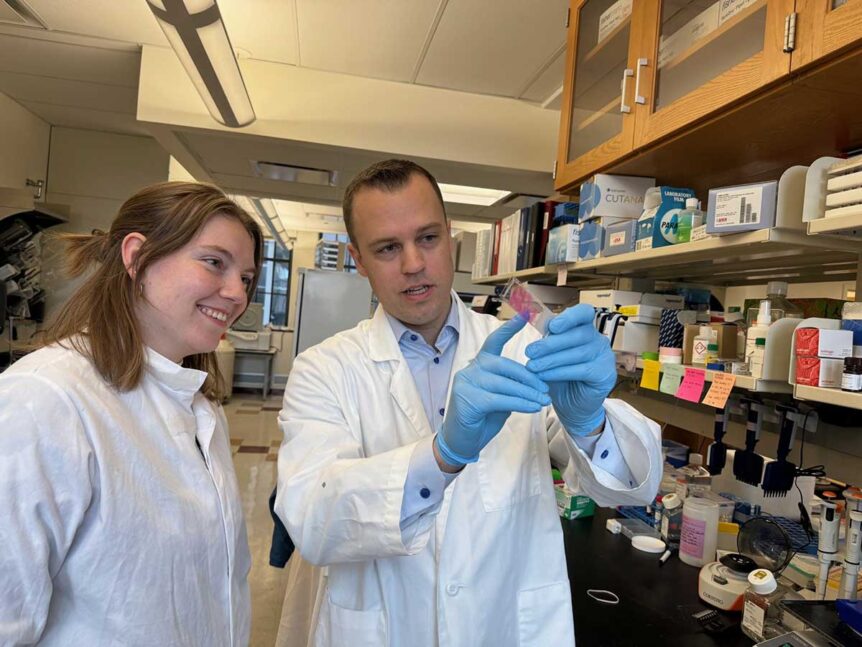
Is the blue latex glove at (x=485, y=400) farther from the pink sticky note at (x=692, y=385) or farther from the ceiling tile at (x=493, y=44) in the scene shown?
the ceiling tile at (x=493, y=44)

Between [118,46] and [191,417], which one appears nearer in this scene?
[191,417]

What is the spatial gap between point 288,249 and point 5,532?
11.5 metres

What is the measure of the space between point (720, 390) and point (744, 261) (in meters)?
0.42

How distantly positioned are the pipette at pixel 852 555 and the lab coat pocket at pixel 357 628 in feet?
3.24

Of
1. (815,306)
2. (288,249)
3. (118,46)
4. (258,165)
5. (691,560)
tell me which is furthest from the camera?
(288,249)

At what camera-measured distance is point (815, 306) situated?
4.71 ft

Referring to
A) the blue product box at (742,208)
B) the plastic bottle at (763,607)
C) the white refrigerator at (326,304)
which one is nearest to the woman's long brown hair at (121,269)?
the blue product box at (742,208)

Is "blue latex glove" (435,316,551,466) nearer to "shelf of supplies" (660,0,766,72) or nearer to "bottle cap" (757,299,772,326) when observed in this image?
"bottle cap" (757,299,772,326)

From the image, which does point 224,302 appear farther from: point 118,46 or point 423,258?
point 118,46

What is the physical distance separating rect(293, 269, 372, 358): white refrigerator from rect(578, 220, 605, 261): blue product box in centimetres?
390

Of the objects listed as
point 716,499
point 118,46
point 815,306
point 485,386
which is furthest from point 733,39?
point 118,46

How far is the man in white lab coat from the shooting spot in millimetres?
933

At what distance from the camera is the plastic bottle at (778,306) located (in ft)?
4.19

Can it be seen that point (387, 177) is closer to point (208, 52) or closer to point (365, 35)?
point (208, 52)
